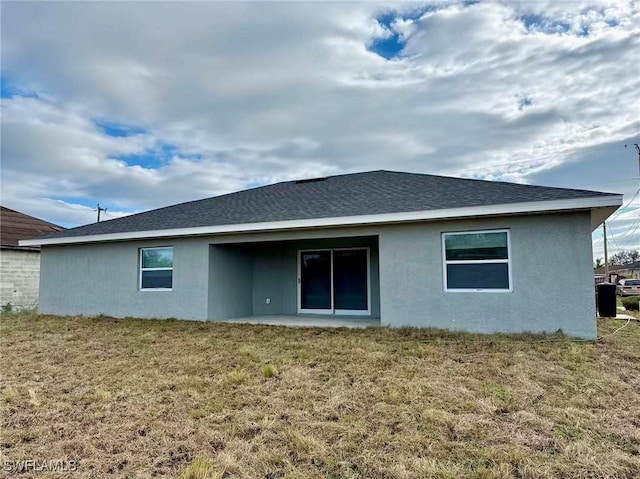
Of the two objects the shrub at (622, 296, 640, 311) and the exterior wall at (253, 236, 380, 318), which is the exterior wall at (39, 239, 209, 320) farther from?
the shrub at (622, 296, 640, 311)

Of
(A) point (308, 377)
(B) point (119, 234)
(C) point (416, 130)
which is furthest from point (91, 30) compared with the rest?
(C) point (416, 130)

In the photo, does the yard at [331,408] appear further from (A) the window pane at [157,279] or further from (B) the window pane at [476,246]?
(A) the window pane at [157,279]

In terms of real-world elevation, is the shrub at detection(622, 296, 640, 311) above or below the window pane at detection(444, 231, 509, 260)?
below

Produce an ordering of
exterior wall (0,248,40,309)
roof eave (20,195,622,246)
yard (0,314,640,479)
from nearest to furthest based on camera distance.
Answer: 1. yard (0,314,640,479)
2. roof eave (20,195,622,246)
3. exterior wall (0,248,40,309)

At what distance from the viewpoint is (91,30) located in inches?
344

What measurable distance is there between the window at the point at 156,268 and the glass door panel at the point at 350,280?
14.8ft

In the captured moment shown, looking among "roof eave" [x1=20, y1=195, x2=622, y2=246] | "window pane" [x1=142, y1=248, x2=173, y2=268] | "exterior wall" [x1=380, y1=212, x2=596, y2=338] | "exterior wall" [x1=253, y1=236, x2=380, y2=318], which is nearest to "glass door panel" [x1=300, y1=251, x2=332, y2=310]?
"exterior wall" [x1=253, y1=236, x2=380, y2=318]

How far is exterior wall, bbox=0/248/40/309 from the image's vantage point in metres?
14.6

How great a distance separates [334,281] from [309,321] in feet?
5.46

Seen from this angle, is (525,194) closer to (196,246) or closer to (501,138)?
(196,246)

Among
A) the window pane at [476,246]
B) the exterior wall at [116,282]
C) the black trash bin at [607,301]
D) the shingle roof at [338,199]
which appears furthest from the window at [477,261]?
the exterior wall at [116,282]

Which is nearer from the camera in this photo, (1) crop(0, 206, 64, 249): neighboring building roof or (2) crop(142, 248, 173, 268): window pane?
(2) crop(142, 248, 173, 268): window pane

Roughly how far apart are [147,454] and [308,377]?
231 centimetres

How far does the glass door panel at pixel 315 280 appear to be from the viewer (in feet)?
36.6
